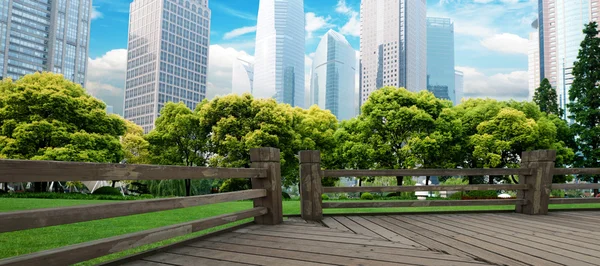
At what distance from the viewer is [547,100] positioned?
33688 millimetres

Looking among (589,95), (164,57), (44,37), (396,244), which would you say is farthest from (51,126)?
(44,37)

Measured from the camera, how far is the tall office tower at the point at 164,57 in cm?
13462

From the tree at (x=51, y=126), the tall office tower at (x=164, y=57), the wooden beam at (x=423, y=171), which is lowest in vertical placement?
the wooden beam at (x=423, y=171)

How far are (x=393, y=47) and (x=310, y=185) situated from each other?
600 feet

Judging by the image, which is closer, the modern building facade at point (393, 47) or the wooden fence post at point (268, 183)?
the wooden fence post at point (268, 183)

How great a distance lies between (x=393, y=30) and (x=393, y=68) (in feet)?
63.4

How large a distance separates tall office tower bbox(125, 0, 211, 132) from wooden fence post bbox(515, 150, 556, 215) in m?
130

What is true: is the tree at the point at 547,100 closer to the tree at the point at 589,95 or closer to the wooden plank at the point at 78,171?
the tree at the point at 589,95

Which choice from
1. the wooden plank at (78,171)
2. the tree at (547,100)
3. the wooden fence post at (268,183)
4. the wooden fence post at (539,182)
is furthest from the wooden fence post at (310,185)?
the tree at (547,100)

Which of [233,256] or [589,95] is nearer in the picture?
[233,256]

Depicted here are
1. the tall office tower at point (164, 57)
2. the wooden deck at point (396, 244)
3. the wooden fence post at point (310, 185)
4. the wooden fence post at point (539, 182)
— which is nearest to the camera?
the wooden deck at point (396, 244)

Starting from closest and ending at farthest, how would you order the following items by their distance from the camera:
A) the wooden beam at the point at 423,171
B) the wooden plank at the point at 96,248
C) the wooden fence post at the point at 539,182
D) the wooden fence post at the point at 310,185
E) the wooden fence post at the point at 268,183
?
the wooden plank at the point at 96,248, the wooden fence post at the point at 268,183, the wooden fence post at the point at 310,185, the wooden beam at the point at 423,171, the wooden fence post at the point at 539,182

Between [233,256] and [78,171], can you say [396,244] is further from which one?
[78,171]

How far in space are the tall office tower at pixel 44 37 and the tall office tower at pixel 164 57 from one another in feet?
68.9
